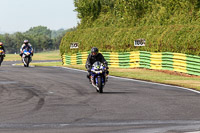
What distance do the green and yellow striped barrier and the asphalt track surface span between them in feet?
30.3

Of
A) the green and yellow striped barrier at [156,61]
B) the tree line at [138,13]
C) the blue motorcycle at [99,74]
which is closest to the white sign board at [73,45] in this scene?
the green and yellow striped barrier at [156,61]

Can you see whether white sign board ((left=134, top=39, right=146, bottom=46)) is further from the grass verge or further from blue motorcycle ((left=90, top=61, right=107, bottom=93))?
blue motorcycle ((left=90, top=61, right=107, bottom=93))

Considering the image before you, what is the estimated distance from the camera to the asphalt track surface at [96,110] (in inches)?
329

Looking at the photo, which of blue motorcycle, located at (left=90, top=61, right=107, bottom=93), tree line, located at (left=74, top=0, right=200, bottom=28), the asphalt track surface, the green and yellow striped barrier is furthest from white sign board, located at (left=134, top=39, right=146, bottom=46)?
blue motorcycle, located at (left=90, top=61, right=107, bottom=93)

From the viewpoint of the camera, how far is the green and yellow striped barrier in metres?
25.1

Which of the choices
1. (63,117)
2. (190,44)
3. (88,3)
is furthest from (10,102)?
(88,3)

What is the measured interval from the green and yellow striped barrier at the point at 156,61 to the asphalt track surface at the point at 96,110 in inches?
363

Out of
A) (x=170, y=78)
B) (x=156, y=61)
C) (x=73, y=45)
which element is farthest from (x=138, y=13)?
(x=170, y=78)

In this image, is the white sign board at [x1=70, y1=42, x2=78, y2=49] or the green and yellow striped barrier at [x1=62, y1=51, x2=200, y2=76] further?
the white sign board at [x1=70, y1=42, x2=78, y2=49]

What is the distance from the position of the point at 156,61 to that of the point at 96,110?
1891 cm

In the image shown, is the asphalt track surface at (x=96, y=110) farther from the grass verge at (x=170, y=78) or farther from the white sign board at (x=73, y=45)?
the white sign board at (x=73, y=45)

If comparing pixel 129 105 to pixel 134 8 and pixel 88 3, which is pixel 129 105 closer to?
pixel 134 8

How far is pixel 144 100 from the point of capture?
13.0 metres

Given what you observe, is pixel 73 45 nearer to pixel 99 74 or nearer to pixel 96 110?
pixel 99 74
